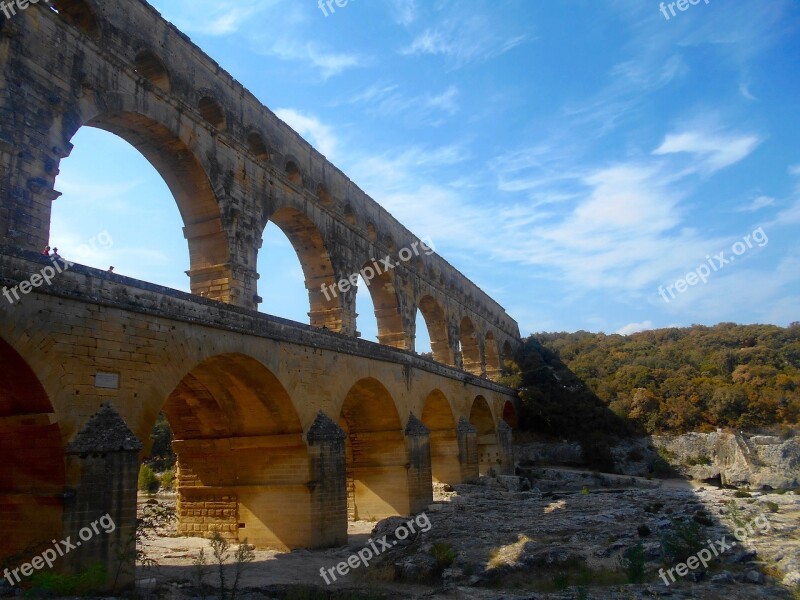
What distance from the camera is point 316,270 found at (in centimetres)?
1894

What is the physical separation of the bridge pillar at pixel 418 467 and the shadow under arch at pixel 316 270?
357 cm

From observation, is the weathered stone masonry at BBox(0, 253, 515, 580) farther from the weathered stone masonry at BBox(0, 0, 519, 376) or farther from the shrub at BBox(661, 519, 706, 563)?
the shrub at BBox(661, 519, 706, 563)

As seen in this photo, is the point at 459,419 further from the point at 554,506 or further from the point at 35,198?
the point at 35,198

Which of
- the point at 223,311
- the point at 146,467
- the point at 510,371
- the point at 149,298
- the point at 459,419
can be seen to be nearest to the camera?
the point at 149,298

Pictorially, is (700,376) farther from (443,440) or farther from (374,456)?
(374,456)

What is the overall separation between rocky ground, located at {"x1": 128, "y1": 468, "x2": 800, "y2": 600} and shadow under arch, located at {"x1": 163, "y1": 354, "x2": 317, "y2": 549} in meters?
0.56

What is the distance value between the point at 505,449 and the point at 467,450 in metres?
5.85

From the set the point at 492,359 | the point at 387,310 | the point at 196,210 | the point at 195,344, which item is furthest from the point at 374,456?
the point at 492,359

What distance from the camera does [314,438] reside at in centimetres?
1278

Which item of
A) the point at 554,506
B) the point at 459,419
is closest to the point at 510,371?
the point at 459,419

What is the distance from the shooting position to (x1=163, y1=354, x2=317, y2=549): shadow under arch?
12430 mm

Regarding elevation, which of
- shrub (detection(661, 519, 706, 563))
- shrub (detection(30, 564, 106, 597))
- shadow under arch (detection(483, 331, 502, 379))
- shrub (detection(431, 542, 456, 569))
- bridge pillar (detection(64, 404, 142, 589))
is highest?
shadow under arch (detection(483, 331, 502, 379))

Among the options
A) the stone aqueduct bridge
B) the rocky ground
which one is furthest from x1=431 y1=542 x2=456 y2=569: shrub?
the stone aqueduct bridge

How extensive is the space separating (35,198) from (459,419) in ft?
53.1
